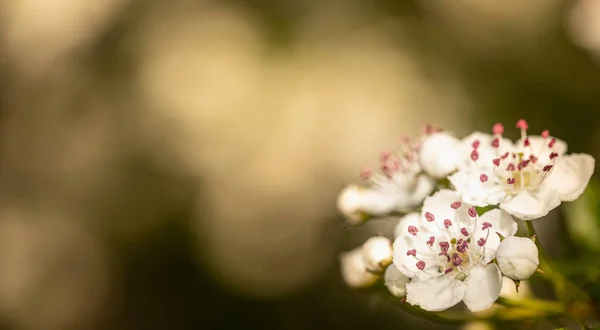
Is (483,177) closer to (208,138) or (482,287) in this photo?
(482,287)

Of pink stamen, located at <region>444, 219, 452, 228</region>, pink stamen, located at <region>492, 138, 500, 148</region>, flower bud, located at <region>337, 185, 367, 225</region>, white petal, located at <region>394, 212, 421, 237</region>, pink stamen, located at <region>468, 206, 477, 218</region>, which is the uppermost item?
pink stamen, located at <region>492, 138, 500, 148</region>

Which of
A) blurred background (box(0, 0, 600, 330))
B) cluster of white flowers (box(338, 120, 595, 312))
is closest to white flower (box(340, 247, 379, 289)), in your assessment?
cluster of white flowers (box(338, 120, 595, 312))

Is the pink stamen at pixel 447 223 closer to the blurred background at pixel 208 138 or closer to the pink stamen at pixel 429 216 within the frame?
the pink stamen at pixel 429 216

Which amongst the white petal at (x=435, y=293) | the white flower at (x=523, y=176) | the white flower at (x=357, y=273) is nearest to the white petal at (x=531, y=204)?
the white flower at (x=523, y=176)

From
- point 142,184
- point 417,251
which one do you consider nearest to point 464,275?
point 417,251

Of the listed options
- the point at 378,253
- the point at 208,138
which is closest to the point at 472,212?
the point at 378,253

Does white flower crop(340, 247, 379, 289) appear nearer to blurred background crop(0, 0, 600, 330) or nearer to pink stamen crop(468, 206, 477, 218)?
pink stamen crop(468, 206, 477, 218)
